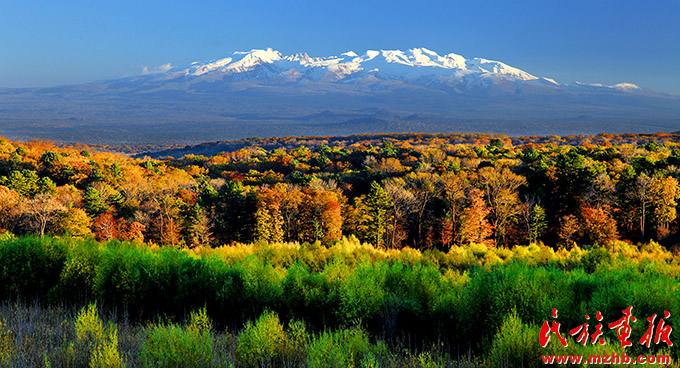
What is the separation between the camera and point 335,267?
28.9ft

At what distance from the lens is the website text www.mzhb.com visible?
4.45 metres

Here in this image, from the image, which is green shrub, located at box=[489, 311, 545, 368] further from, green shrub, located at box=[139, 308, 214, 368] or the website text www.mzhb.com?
green shrub, located at box=[139, 308, 214, 368]

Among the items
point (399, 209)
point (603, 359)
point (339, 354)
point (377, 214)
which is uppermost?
point (603, 359)

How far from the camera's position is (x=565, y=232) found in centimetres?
2950

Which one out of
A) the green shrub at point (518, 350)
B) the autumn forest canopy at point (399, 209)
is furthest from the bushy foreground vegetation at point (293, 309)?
the autumn forest canopy at point (399, 209)

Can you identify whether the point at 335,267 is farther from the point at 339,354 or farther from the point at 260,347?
the point at 339,354

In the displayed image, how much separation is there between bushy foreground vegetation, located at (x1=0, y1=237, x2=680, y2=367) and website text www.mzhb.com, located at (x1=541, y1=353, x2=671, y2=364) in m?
0.09

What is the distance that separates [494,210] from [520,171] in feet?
24.9

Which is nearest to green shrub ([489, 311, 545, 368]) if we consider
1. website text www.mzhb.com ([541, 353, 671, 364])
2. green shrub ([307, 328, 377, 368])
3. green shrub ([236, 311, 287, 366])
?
website text www.mzhb.com ([541, 353, 671, 364])

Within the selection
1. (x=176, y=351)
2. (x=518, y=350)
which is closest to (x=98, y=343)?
(x=176, y=351)

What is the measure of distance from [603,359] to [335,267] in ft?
17.0

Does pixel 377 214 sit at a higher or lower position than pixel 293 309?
lower

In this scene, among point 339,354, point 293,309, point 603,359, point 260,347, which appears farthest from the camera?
point 293,309

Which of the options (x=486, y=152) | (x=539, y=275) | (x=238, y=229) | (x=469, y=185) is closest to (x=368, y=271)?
(x=539, y=275)
